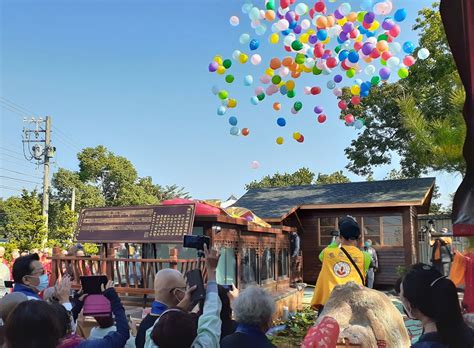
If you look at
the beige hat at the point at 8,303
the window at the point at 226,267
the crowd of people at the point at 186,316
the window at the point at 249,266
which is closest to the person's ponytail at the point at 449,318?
the crowd of people at the point at 186,316

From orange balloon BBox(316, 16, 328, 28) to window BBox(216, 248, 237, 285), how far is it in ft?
14.9

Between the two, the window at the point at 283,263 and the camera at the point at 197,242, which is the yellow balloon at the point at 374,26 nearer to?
the window at the point at 283,263

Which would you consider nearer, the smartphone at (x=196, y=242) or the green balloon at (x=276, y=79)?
the smartphone at (x=196, y=242)

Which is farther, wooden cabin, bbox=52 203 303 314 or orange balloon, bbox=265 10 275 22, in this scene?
orange balloon, bbox=265 10 275 22

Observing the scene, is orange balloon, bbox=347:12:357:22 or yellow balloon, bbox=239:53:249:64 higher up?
orange balloon, bbox=347:12:357:22

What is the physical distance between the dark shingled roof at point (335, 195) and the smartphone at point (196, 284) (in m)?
12.8

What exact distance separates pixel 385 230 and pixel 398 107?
7.19m

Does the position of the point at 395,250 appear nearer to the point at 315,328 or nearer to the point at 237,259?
the point at 237,259

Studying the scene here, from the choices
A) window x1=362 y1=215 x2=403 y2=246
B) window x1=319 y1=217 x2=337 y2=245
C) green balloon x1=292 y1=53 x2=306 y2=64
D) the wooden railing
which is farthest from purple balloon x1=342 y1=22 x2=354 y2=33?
window x1=319 y1=217 x2=337 y2=245

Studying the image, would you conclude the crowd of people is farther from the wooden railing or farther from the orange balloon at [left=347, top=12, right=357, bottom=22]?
the orange balloon at [left=347, top=12, right=357, bottom=22]

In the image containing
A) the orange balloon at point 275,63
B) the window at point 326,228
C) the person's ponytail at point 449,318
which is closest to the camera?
the person's ponytail at point 449,318

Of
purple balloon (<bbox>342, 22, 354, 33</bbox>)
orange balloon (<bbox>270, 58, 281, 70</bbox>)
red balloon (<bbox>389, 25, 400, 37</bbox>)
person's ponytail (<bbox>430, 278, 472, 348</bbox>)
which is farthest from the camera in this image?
orange balloon (<bbox>270, 58, 281, 70</bbox>)

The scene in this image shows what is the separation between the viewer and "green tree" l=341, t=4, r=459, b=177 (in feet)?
58.0

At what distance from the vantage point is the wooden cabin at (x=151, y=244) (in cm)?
712
